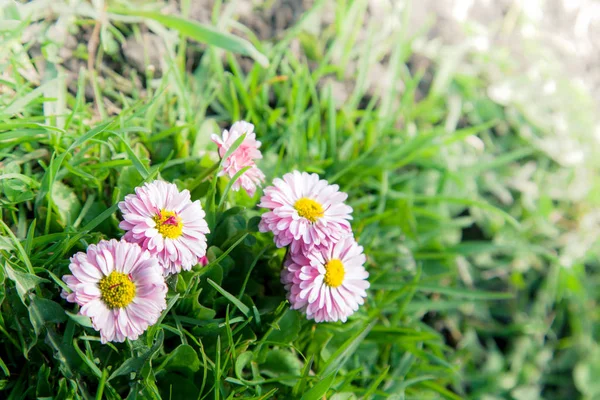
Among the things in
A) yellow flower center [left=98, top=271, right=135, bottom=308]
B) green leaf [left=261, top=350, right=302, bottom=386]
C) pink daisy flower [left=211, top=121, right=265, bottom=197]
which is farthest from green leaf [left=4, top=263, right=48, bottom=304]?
green leaf [left=261, top=350, right=302, bottom=386]

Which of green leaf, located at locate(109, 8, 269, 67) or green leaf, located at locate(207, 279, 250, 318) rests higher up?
green leaf, located at locate(109, 8, 269, 67)

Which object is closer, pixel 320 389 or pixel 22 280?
pixel 22 280

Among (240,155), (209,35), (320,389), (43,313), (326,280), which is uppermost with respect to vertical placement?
(209,35)

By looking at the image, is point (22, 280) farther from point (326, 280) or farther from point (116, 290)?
point (326, 280)

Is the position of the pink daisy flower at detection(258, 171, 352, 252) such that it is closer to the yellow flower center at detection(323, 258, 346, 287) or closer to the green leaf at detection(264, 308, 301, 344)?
the yellow flower center at detection(323, 258, 346, 287)

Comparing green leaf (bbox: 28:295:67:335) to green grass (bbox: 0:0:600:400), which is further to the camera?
green grass (bbox: 0:0:600:400)

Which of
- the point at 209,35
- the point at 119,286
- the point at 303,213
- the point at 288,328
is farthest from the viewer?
the point at 209,35

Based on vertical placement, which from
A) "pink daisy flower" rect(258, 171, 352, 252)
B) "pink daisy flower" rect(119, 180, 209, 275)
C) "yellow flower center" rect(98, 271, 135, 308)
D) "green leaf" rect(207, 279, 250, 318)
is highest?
"pink daisy flower" rect(258, 171, 352, 252)

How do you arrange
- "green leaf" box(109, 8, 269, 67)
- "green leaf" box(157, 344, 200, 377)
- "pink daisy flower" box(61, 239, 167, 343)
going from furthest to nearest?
"green leaf" box(109, 8, 269, 67), "green leaf" box(157, 344, 200, 377), "pink daisy flower" box(61, 239, 167, 343)

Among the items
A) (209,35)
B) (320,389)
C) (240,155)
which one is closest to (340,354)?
(320,389)
